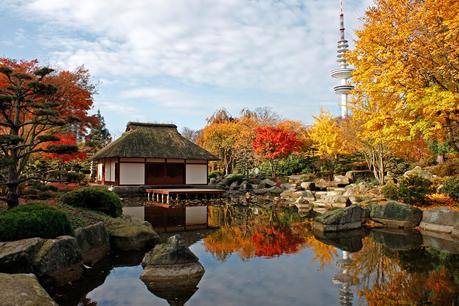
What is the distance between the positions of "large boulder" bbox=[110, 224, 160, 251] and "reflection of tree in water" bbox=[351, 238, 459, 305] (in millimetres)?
4966

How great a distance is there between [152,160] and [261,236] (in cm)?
1710

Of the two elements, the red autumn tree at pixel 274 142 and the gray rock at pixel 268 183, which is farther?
the red autumn tree at pixel 274 142

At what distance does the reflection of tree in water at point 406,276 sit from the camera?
573cm

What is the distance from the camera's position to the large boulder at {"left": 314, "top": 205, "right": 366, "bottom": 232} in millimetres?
11586

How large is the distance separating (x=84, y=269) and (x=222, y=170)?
32140 mm

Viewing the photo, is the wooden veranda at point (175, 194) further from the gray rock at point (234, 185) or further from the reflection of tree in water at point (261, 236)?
the reflection of tree in water at point (261, 236)

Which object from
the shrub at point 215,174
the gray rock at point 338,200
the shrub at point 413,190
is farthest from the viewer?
the shrub at point 215,174

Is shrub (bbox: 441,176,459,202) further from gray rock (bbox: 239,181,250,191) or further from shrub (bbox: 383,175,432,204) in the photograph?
gray rock (bbox: 239,181,250,191)

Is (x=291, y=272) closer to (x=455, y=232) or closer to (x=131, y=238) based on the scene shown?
(x=131, y=238)

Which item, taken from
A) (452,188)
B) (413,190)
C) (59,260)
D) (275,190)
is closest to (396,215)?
(413,190)

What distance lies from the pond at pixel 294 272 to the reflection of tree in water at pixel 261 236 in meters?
0.03

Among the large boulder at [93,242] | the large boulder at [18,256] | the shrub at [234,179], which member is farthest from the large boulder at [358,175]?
the large boulder at [18,256]

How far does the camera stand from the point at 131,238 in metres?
8.98

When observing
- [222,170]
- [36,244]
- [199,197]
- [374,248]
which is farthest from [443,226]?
[222,170]
